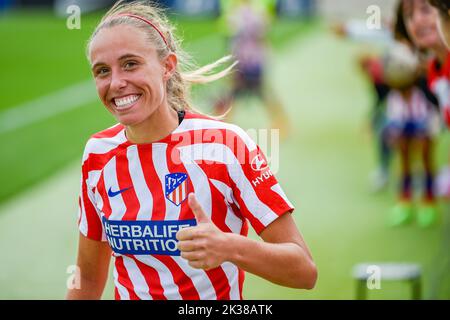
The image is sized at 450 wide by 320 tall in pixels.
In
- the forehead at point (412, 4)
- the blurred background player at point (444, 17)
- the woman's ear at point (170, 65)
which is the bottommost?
the woman's ear at point (170, 65)

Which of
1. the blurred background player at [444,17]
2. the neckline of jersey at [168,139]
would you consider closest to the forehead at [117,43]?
the neckline of jersey at [168,139]

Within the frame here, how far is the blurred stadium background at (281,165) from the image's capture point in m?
6.71

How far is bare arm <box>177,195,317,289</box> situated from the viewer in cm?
262

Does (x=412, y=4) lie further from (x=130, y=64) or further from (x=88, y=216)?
(x=88, y=216)

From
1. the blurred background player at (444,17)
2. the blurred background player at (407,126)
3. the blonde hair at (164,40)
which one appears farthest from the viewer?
the blurred background player at (407,126)

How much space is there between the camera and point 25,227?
8.17 metres

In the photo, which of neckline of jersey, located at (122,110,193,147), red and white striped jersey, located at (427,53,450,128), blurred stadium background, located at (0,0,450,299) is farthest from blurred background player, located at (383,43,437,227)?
neckline of jersey, located at (122,110,193,147)

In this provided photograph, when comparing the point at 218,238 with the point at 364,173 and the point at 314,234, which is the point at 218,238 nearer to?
the point at 314,234

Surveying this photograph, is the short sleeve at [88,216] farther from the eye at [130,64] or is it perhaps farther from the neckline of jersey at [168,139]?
the eye at [130,64]

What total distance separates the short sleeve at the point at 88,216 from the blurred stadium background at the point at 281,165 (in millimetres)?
900

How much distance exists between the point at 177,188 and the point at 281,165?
7380 mm

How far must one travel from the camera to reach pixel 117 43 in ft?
9.99
